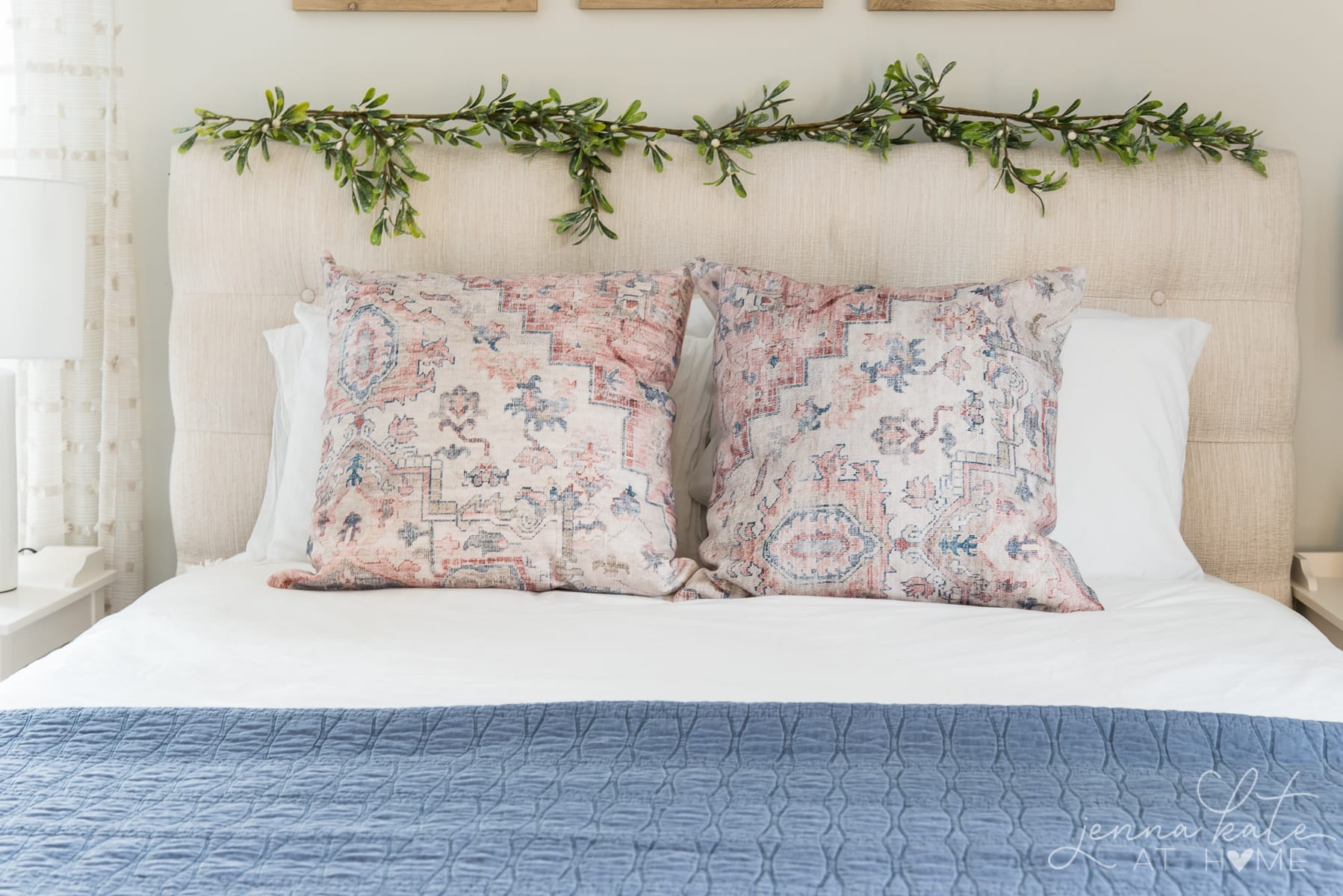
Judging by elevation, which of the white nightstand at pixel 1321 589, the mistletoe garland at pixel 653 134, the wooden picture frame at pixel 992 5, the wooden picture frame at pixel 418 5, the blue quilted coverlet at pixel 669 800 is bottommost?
the white nightstand at pixel 1321 589

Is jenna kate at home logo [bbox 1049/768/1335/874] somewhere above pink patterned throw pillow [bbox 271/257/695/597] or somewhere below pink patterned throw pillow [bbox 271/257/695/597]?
below

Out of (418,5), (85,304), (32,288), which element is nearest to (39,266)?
(32,288)

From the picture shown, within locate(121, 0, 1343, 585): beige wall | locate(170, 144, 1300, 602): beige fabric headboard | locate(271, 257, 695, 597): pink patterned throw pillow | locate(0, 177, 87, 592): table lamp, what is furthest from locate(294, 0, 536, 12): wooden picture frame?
locate(271, 257, 695, 597): pink patterned throw pillow

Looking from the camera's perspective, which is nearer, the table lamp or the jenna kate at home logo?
the jenna kate at home logo

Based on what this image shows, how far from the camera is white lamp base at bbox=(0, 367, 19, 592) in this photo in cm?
165

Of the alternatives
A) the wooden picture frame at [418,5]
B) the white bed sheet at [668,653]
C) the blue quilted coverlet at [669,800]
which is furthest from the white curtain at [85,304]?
the blue quilted coverlet at [669,800]

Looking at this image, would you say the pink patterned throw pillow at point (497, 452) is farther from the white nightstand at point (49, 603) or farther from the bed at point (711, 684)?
the white nightstand at point (49, 603)

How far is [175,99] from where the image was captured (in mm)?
1994

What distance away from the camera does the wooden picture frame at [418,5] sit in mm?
1937

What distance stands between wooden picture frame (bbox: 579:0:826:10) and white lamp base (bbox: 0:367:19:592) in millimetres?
1222

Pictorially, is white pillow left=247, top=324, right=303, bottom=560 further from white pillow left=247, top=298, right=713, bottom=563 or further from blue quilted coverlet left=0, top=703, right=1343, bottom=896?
blue quilted coverlet left=0, top=703, right=1343, bottom=896

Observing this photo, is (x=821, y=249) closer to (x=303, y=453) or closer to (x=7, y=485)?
(x=303, y=453)

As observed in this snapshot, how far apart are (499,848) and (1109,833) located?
437 millimetres

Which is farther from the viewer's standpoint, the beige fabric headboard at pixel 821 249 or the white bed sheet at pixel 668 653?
the beige fabric headboard at pixel 821 249
